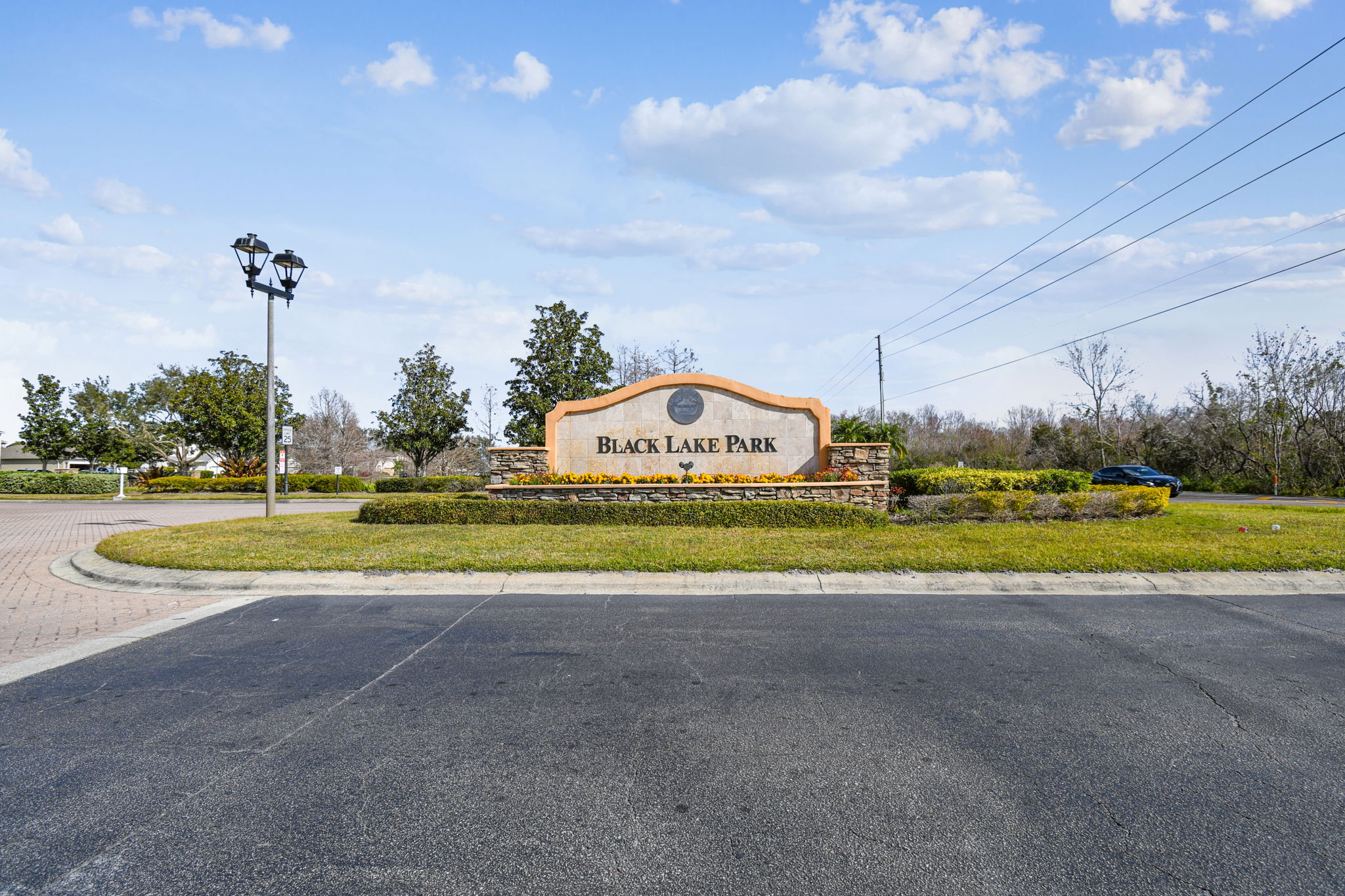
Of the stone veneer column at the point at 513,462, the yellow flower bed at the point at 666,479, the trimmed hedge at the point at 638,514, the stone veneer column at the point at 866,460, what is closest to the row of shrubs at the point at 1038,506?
the stone veneer column at the point at 866,460

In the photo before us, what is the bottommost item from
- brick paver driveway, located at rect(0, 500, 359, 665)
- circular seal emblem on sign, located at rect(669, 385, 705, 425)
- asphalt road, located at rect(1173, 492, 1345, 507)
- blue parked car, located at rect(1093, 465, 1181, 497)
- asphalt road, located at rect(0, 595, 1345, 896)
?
asphalt road, located at rect(1173, 492, 1345, 507)

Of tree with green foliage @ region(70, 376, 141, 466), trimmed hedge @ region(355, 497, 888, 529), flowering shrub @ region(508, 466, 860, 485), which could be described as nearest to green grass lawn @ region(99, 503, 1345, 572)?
trimmed hedge @ region(355, 497, 888, 529)

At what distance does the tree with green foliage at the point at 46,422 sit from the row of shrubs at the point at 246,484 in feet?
25.8

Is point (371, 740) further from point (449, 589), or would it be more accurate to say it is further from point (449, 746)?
point (449, 589)

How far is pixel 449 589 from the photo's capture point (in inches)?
334

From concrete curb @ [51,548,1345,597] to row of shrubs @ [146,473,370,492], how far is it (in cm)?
2890

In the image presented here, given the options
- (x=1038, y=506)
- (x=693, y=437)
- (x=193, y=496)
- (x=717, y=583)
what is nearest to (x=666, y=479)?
(x=693, y=437)

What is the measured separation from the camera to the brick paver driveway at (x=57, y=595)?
Result: 647cm

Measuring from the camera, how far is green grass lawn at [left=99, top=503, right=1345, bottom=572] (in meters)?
9.37

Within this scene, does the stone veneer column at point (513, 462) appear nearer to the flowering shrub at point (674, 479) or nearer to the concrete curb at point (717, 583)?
the flowering shrub at point (674, 479)

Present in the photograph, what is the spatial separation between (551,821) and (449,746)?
1.04m

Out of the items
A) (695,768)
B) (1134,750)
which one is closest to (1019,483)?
(1134,750)

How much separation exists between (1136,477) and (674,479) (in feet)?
78.6

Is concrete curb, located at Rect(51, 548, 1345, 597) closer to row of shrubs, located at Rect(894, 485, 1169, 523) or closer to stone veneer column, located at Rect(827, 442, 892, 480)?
row of shrubs, located at Rect(894, 485, 1169, 523)
